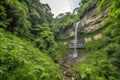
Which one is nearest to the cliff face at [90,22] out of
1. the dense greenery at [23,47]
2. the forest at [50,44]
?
the forest at [50,44]

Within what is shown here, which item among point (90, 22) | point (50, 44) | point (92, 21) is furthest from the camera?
point (90, 22)

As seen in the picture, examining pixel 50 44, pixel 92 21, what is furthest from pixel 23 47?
pixel 92 21

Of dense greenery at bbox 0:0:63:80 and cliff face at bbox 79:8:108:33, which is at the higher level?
cliff face at bbox 79:8:108:33

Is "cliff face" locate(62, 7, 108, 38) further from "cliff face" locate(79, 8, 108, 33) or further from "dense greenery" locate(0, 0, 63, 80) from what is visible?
"dense greenery" locate(0, 0, 63, 80)

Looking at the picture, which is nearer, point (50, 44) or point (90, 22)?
point (50, 44)

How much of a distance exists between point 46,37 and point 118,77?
432 inches

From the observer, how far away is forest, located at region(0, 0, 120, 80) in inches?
217

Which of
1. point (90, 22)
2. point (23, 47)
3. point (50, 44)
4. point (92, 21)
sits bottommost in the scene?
point (23, 47)

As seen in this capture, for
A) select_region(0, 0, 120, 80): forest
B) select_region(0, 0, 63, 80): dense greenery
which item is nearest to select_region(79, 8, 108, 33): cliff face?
select_region(0, 0, 120, 80): forest

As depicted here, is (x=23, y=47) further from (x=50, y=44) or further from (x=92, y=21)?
(x=92, y=21)

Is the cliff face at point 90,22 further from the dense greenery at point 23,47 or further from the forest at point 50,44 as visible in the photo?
the dense greenery at point 23,47

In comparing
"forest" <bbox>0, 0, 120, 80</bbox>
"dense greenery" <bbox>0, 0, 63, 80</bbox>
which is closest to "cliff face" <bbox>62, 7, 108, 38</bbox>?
"forest" <bbox>0, 0, 120, 80</bbox>

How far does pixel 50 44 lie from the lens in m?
21.8

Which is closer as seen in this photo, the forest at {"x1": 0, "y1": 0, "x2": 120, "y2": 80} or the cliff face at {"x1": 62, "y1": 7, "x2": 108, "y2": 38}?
the forest at {"x1": 0, "y1": 0, "x2": 120, "y2": 80}
